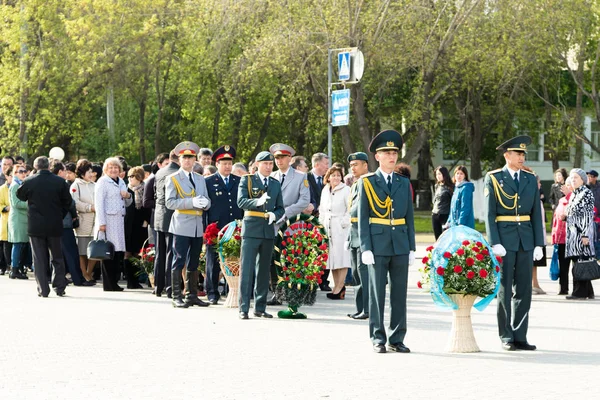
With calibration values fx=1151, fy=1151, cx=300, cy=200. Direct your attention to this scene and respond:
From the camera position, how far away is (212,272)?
15.7 metres

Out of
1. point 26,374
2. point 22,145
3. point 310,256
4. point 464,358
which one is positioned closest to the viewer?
point 26,374

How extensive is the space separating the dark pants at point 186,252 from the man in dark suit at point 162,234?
547mm

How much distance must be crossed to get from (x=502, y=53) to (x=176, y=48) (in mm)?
16367

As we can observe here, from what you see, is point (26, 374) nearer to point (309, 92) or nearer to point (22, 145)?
point (309, 92)

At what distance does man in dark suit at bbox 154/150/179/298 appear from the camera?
51.6ft

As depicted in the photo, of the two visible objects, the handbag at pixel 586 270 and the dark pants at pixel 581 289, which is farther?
the dark pants at pixel 581 289

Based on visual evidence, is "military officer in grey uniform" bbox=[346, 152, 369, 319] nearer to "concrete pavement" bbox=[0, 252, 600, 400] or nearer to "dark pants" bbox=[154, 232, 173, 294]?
"concrete pavement" bbox=[0, 252, 600, 400]

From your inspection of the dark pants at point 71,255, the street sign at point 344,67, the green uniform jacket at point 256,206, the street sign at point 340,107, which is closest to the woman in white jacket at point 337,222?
the green uniform jacket at point 256,206

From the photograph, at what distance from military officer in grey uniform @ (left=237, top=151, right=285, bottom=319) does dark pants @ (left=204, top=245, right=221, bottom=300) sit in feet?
5.51

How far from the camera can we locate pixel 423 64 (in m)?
33.3

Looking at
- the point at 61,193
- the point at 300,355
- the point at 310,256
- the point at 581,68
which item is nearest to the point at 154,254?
the point at 61,193

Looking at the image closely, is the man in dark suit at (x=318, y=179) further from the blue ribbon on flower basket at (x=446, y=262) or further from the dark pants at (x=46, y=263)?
the blue ribbon on flower basket at (x=446, y=262)

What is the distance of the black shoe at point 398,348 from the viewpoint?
10.7 meters

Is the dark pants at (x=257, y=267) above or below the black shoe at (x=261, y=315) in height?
above
